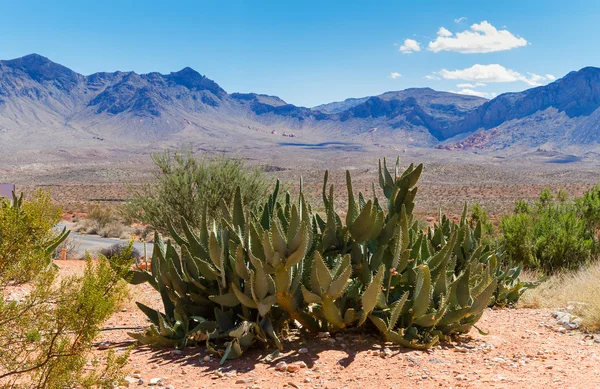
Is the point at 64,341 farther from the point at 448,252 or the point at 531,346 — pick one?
the point at 531,346

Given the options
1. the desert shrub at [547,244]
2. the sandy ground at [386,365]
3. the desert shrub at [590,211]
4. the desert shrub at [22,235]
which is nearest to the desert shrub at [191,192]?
the desert shrub at [547,244]

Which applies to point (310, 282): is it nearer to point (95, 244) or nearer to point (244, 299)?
point (244, 299)

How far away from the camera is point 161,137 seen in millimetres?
179500

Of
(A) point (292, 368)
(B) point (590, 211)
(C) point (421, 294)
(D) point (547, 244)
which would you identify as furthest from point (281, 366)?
(B) point (590, 211)

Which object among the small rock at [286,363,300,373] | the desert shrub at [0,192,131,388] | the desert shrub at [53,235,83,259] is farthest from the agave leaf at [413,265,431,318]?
the desert shrub at [53,235,83,259]

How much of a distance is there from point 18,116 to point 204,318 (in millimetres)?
194680

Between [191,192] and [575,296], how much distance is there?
9.34 meters

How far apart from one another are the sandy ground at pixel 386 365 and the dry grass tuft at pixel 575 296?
→ 56 centimetres

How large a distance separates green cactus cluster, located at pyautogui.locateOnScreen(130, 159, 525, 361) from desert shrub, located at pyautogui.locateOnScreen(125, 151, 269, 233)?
7.96m

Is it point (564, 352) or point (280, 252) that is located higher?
point (280, 252)

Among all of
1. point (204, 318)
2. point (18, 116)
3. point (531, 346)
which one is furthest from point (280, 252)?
point (18, 116)

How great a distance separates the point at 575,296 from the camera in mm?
7508

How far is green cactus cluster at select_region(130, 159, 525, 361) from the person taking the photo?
15.3ft

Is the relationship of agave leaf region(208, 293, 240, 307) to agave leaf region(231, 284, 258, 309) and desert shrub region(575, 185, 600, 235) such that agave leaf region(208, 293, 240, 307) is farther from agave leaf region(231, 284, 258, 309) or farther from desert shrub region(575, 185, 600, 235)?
desert shrub region(575, 185, 600, 235)
